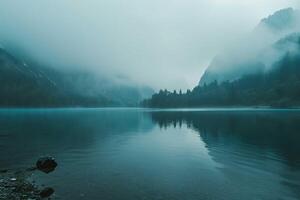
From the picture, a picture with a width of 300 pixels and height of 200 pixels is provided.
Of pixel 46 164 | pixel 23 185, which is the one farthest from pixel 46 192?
pixel 46 164

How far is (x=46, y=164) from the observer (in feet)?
137

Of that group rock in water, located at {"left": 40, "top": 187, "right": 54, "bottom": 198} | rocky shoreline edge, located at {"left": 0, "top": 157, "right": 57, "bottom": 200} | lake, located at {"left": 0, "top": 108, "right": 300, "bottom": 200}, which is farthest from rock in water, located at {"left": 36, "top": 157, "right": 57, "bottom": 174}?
rock in water, located at {"left": 40, "top": 187, "right": 54, "bottom": 198}

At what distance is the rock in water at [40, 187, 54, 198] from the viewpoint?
28641 millimetres

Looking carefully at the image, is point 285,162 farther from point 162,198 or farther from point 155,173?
point 162,198

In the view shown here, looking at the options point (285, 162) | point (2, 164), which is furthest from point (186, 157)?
point (2, 164)

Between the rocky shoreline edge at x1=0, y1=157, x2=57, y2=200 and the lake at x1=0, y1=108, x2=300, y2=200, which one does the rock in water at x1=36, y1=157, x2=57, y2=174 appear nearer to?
the rocky shoreline edge at x1=0, y1=157, x2=57, y2=200

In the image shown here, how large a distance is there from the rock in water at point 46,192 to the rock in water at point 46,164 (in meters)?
10.6

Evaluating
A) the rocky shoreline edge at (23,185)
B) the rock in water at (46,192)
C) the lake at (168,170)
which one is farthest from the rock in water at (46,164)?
the rock in water at (46,192)

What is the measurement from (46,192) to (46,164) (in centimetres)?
1332

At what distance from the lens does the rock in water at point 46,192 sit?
94.0ft

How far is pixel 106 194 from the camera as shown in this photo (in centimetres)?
2977

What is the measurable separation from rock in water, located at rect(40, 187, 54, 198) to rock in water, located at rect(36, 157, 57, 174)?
416 inches

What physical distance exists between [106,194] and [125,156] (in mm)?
22177

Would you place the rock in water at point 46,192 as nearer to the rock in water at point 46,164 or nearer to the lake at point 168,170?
the lake at point 168,170
